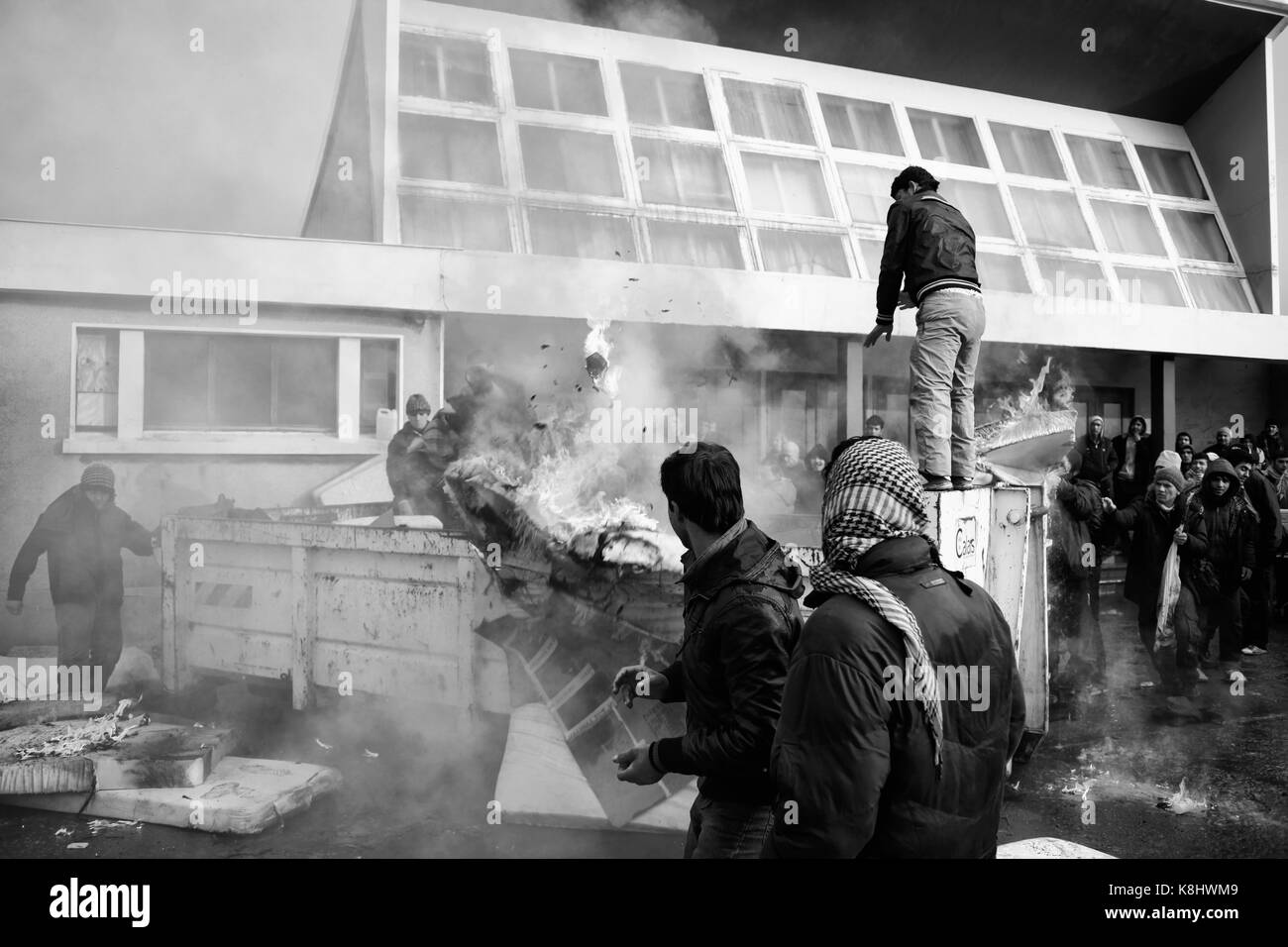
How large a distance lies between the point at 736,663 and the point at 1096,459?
8.30m

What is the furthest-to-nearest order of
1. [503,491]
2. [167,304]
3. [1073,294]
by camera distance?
[1073,294] → [167,304] → [503,491]

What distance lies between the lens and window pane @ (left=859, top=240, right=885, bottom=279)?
9.71m

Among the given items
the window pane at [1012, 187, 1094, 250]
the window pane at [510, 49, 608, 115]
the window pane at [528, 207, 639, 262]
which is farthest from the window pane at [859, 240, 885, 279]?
the window pane at [510, 49, 608, 115]

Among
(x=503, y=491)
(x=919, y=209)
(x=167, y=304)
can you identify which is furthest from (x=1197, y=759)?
(x=167, y=304)

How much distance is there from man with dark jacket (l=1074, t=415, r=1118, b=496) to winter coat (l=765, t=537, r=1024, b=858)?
7897mm

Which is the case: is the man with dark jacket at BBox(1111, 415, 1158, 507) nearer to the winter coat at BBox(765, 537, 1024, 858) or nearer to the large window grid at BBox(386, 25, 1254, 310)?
the large window grid at BBox(386, 25, 1254, 310)

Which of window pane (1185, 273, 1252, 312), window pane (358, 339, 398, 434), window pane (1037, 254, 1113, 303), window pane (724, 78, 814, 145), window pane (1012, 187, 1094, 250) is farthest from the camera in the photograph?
window pane (1185, 273, 1252, 312)

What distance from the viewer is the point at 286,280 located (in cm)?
719

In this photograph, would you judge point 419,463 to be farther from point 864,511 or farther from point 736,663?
point 864,511

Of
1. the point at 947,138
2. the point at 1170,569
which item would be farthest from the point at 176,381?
the point at 947,138

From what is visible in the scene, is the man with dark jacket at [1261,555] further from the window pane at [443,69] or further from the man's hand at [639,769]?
the window pane at [443,69]

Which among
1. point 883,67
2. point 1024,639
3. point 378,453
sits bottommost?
point 1024,639

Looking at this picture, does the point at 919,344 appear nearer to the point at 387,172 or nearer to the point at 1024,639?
the point at 1024,639
